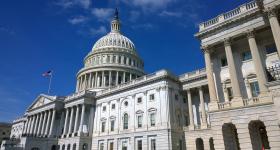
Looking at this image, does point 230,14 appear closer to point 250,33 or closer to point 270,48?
point 250,33

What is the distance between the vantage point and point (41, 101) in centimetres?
7350

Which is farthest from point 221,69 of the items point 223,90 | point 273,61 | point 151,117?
point 151,117

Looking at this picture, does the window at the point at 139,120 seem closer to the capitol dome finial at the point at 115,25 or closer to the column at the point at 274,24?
the column at the point at 274,24

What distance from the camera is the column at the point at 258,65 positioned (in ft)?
82.5

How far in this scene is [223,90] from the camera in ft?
102

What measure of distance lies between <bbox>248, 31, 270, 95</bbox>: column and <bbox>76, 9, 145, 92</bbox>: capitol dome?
180ft

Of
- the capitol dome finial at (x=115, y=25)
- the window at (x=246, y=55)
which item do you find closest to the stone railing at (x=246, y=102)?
the window at (x=246, y=55)

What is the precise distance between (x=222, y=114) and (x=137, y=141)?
24.9 m

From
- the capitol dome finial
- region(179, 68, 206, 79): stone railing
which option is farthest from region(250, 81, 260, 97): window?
the capitol dome finial

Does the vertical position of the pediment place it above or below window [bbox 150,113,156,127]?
above

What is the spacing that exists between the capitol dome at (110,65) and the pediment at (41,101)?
14757 mm

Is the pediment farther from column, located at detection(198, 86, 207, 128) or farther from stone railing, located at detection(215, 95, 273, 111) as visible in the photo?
stone railing, located at detection(215, 95, 273, 111)

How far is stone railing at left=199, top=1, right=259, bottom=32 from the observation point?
28.6m

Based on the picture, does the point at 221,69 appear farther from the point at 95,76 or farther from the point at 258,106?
the point at 95,76
